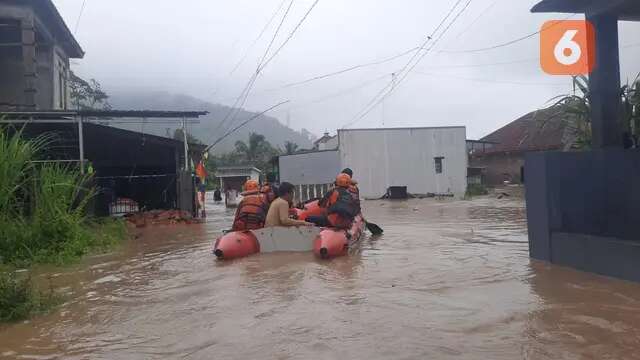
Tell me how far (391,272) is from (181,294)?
291cm

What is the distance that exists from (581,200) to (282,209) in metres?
4.66

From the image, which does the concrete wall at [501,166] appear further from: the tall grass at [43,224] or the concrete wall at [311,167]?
the tall grass at [43,224]

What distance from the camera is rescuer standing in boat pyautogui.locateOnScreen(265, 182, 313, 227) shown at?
9828mm

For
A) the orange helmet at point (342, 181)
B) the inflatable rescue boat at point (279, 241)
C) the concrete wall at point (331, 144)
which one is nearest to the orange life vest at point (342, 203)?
the orange helmet at point (342, 181)

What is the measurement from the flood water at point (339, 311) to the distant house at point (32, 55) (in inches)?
336

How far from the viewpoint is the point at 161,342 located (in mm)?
4961

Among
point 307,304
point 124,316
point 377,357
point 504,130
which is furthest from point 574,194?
point 504,130

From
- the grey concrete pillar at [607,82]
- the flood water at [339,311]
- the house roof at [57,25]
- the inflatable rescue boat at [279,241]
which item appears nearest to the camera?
the flood water at [339,311]

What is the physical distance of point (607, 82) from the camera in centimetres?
771

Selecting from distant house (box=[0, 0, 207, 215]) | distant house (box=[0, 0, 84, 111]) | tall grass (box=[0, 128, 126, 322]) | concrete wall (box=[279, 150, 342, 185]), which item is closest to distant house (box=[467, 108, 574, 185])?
concrete wall (box=[279, 150, 342, 185])

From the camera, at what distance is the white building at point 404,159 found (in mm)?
35031

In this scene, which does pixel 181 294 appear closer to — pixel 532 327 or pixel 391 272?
pixel 391 272

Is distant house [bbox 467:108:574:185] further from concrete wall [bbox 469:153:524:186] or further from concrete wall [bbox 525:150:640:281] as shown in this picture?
concrete wall [bbox 525:150:640:281]

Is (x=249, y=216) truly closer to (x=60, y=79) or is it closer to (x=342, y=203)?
(x=342, y=203)
